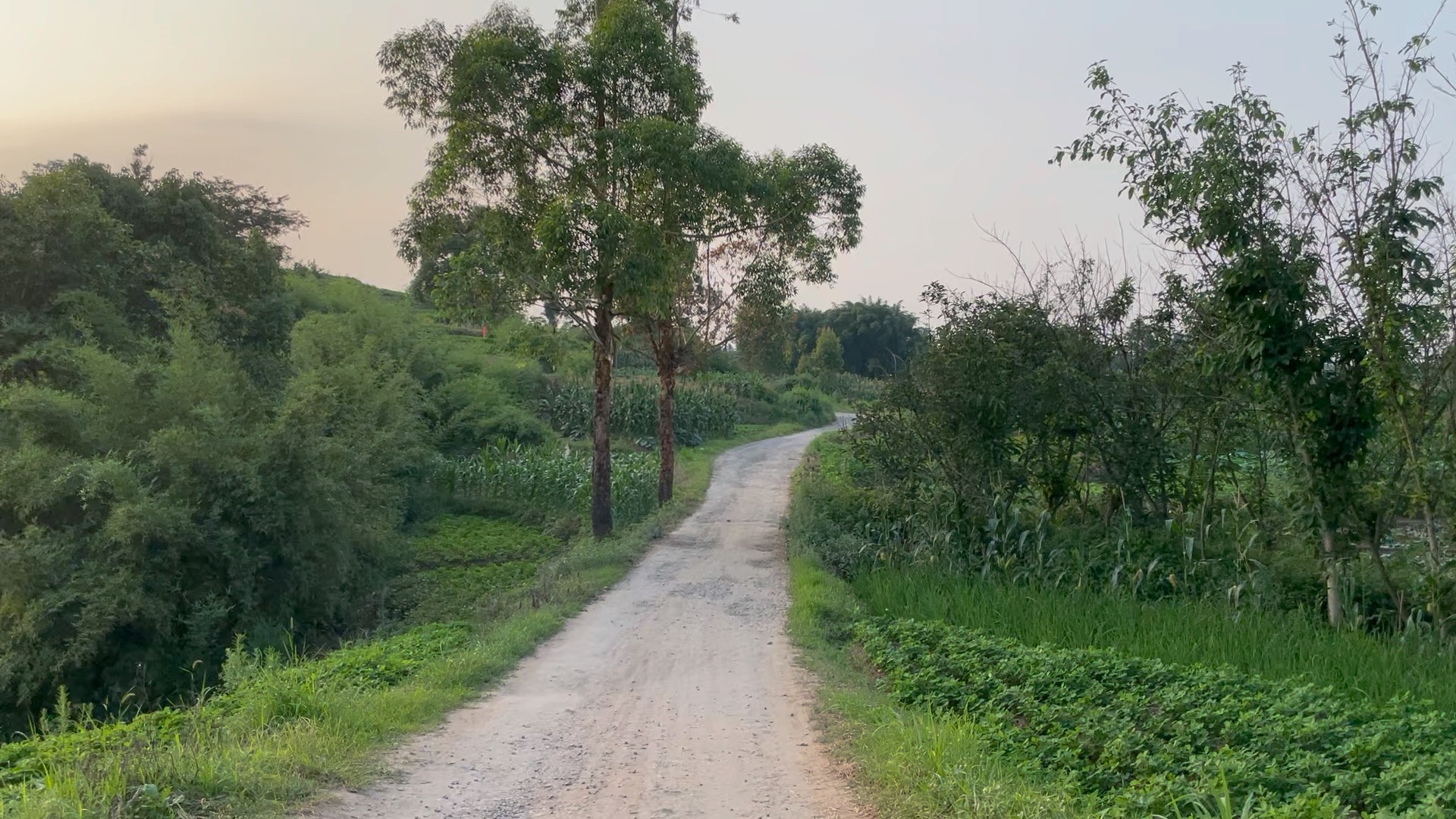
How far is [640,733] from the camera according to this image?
283 inches

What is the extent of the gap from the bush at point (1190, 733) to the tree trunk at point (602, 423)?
10370 mm

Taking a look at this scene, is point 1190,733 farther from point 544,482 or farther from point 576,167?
point 544,482

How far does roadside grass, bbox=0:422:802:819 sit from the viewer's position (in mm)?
4898

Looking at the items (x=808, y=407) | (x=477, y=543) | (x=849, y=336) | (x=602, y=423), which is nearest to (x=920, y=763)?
(x=602, y=423)

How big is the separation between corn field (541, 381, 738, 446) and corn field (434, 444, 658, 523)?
9.08m

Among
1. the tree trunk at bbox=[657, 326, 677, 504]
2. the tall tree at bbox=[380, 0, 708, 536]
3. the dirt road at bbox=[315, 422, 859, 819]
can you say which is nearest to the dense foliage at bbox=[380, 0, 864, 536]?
the tall tree at bbox=[380, 0, 708, 536]

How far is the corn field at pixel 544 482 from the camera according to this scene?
72.5ft

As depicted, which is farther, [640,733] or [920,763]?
[640,733]

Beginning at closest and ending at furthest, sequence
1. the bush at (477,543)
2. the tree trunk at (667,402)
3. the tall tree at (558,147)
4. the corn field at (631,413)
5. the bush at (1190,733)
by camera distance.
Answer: the bush at (1190,733) < the tall tree at (558,147) < the bush at (477,543) < the tree trunk at (667,402) < the corn field at (631,413)

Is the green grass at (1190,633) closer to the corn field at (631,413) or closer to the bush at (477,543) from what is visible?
the bush at (477,543)

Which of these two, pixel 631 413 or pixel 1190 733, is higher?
pixel 631 413

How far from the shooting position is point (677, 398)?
38.1 meters

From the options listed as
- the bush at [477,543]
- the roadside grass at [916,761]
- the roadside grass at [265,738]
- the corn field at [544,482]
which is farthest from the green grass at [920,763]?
the corn field at [544,482]

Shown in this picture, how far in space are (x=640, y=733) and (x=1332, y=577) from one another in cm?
802
